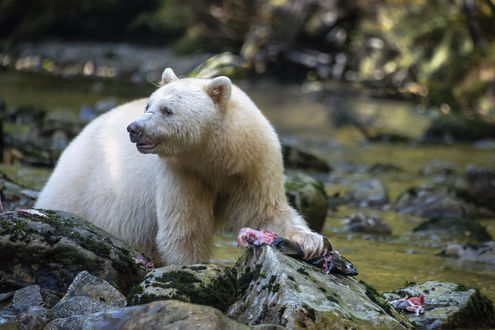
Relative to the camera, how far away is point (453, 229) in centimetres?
740

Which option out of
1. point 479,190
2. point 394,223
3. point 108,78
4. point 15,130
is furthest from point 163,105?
point 108,78

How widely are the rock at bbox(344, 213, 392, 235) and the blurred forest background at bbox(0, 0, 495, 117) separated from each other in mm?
11249

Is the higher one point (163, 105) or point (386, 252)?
point (163, 105)

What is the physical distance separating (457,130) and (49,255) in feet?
40.8

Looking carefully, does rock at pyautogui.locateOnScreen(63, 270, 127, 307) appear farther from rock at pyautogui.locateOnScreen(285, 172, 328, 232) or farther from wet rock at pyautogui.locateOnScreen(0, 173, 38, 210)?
rock at pyautogui.locateOnScreen(285, 172, 328, 232)

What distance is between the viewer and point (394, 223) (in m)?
7.89

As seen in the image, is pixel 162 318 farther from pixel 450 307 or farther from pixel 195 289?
pixel 450 307

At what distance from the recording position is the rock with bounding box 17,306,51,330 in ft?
12.1

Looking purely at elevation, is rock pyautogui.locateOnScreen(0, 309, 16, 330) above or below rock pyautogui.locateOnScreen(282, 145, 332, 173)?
above

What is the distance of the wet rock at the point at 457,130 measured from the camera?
586 inches

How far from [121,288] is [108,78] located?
71.9 feet

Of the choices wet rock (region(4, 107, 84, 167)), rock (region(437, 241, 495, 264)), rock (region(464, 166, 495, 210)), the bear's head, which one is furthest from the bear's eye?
rock (region(464, 166, 495, 210))

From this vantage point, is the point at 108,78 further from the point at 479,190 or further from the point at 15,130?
the point at 479,190

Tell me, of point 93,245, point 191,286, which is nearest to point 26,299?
point 93,245
